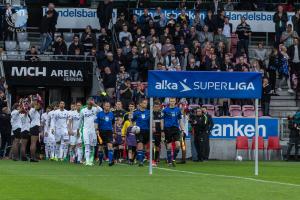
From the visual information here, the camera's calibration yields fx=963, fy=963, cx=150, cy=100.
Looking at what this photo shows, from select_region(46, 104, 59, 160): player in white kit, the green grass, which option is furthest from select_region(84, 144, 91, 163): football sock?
select_region(46, 104, 59, 160): player in white kit

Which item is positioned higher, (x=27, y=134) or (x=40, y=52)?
(x=40, y=52)

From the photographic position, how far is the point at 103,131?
30234 mm

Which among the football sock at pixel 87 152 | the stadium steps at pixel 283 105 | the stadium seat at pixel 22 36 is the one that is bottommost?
the football sock at pixel 87 152

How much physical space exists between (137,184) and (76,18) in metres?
23.8

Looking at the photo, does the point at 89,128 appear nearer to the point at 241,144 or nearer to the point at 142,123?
the point at 142,123

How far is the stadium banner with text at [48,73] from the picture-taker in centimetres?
4009

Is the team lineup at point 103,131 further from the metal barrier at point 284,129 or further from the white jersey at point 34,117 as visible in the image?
the metal barrier at point 284,129

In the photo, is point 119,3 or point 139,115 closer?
point 139,115

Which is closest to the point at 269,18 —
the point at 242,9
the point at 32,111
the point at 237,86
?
the point at 242,9

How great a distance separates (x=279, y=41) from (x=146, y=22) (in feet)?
20.0

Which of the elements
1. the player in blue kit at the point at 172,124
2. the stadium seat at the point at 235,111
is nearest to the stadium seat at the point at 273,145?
the stadium seat at the point at 235,111

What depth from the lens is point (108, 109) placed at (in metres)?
30.4

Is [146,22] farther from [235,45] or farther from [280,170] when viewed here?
[280,170]

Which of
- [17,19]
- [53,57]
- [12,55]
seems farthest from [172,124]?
[17,19]
